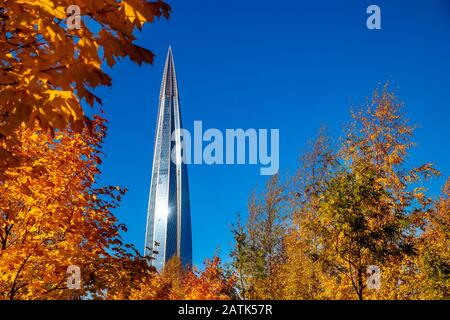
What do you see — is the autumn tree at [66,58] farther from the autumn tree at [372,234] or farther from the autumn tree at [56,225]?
the autumn tree at [372,234]

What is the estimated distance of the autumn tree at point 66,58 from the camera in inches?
126

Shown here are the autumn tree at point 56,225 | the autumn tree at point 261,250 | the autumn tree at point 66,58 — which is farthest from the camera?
the autumn tree at point 261,250

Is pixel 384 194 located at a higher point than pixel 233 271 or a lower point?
higher

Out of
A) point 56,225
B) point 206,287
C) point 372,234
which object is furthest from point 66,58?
point 206,287

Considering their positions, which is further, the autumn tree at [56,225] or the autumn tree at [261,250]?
the autumn tree at [261,250]

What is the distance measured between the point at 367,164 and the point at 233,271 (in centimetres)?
987

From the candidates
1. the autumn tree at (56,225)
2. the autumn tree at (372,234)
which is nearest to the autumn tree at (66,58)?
the autumn tree at (56,225)

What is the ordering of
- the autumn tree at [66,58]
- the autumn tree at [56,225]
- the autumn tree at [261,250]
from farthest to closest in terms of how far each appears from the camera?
the autumn tree at [261,250], the autumn tree at [56,225], the autumn tree at [66,58]

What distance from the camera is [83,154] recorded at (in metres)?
10.8

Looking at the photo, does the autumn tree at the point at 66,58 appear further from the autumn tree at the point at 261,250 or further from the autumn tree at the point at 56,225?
the autumn tree at the point at 261,250

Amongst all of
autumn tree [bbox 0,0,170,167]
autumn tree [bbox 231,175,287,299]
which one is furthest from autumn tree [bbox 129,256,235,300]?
autumn tree [bbox 0,0,170,167]

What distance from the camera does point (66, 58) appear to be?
3.30 m
